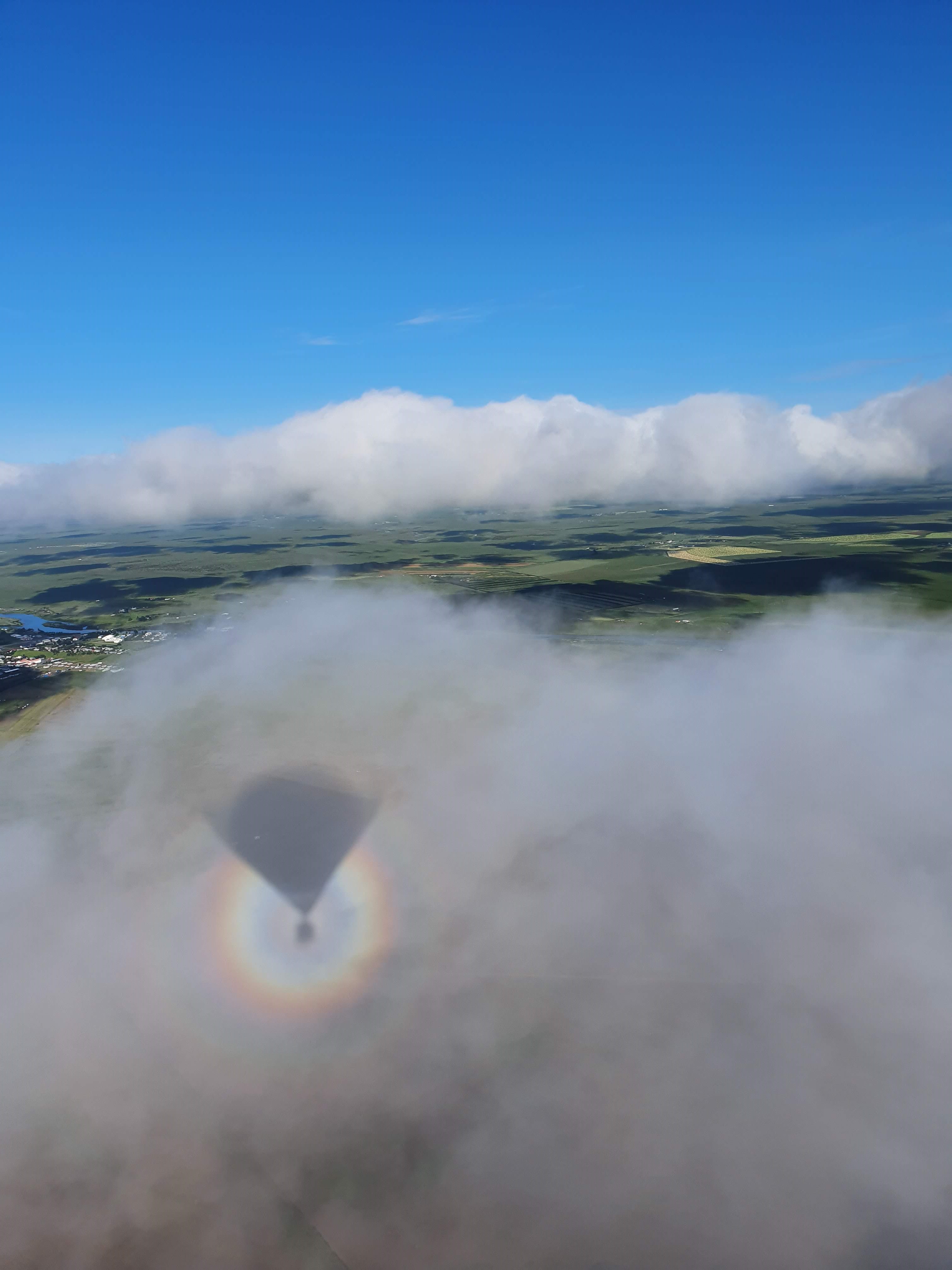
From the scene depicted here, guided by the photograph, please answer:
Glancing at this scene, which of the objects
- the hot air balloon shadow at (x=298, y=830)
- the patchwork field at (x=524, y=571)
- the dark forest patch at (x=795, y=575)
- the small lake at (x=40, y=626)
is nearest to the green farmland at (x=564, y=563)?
the dark forest patch at (x=795, y=575)

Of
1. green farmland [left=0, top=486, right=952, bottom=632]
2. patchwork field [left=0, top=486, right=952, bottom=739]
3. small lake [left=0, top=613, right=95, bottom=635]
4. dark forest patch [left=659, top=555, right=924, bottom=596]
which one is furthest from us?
dark forest patch [left=659, top=555, right=924, bottom=596]

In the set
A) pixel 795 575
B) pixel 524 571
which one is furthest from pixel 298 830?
pixel 524 571

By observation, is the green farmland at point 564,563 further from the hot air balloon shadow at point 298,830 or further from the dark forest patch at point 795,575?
the hot air balloon shadow at point 298,830

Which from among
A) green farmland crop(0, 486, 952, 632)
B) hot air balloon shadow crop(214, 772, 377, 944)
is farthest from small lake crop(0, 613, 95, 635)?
hot air balloon shadow crop(214, 772, 377, 944)

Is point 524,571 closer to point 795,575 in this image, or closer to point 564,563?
point 564,563

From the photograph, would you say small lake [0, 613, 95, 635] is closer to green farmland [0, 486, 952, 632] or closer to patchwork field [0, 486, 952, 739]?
patchwork field [0, 486, 952, 739]
